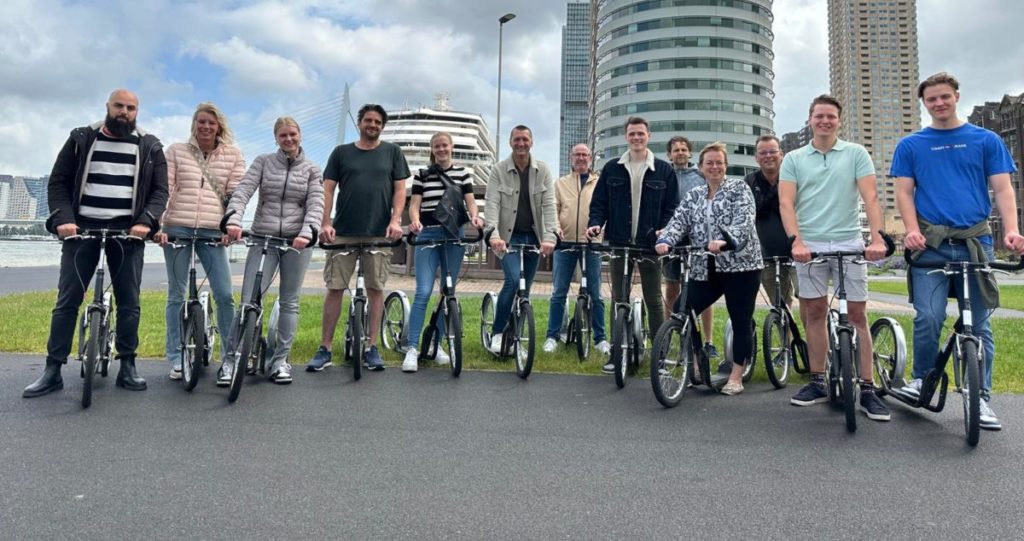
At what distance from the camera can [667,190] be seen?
5.66 meters

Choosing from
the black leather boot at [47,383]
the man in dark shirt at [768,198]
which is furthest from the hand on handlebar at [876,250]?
the black leather boot at [47,383]

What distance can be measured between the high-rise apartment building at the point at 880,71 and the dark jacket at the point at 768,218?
211 metres

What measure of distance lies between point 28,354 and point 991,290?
8099 millimetres

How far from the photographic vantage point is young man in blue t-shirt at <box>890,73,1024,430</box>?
3.90m

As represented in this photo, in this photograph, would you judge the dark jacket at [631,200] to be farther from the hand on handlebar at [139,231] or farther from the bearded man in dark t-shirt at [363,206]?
the hand on handlebar at [139,231]

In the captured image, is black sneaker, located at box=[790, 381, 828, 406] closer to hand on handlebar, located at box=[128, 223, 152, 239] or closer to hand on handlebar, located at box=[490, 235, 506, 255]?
hand on handlebar, located at box=[490, 235, 506, 255]

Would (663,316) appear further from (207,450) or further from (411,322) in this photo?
(207,450)

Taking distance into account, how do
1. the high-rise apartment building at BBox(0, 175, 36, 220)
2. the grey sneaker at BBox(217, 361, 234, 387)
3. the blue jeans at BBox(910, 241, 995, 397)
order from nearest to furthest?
the blue jeans at BBox(910, 241, 995, 397), the grey sneaker at BBox(217, 361, 234, 387), the high-rise apartment building at BBox(0, 175, 36, 220)

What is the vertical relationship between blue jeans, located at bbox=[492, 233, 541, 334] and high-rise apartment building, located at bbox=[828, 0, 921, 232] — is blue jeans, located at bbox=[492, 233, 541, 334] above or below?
below

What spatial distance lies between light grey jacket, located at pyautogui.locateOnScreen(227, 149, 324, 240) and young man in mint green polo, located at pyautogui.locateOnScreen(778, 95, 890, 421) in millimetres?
3717

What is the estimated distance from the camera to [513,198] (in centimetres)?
597

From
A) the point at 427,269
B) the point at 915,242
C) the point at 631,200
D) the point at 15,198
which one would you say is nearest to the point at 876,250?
the point at 915,242

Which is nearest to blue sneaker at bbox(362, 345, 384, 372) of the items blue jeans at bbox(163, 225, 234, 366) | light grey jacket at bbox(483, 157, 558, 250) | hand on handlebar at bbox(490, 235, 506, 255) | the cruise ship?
blue jeans at bbox(163, 225, 234, 366)

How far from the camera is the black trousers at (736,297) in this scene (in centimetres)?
461
